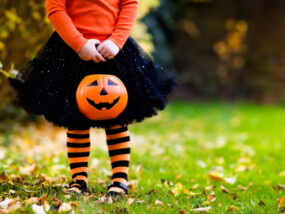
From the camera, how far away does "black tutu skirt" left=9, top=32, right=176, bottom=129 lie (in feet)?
5.88

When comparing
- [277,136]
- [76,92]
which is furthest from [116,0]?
[277,136]

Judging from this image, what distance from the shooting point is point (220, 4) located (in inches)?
367

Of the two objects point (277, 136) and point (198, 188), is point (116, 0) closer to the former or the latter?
point (198, 188)

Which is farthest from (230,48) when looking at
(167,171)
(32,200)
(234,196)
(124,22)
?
(32,200)

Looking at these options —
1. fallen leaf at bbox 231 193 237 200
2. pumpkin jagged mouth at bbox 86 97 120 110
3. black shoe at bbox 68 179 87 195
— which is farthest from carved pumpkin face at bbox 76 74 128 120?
fallen leaf at bbox 231 193 237 200

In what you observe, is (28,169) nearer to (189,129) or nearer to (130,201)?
(130,201)

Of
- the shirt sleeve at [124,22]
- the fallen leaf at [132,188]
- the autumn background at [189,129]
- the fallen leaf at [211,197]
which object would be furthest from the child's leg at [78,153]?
the fallen leaf at [211,197]

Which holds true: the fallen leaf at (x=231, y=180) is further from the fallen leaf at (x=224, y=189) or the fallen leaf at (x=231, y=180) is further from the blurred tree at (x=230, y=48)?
the blurred tree at (x=230, y=48)

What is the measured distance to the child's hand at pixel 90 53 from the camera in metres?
1.72

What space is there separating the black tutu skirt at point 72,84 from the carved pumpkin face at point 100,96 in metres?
0.06

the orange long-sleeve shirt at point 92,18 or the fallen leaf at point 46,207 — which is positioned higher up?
→ the orange long-sleeve shirt at point 92,18

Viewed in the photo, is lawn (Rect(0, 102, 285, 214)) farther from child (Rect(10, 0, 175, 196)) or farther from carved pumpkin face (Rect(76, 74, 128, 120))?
carved pumpkin face (Rect(76, 74, 128, 120))

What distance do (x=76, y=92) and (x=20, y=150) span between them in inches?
69.4

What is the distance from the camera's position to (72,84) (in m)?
1.80
